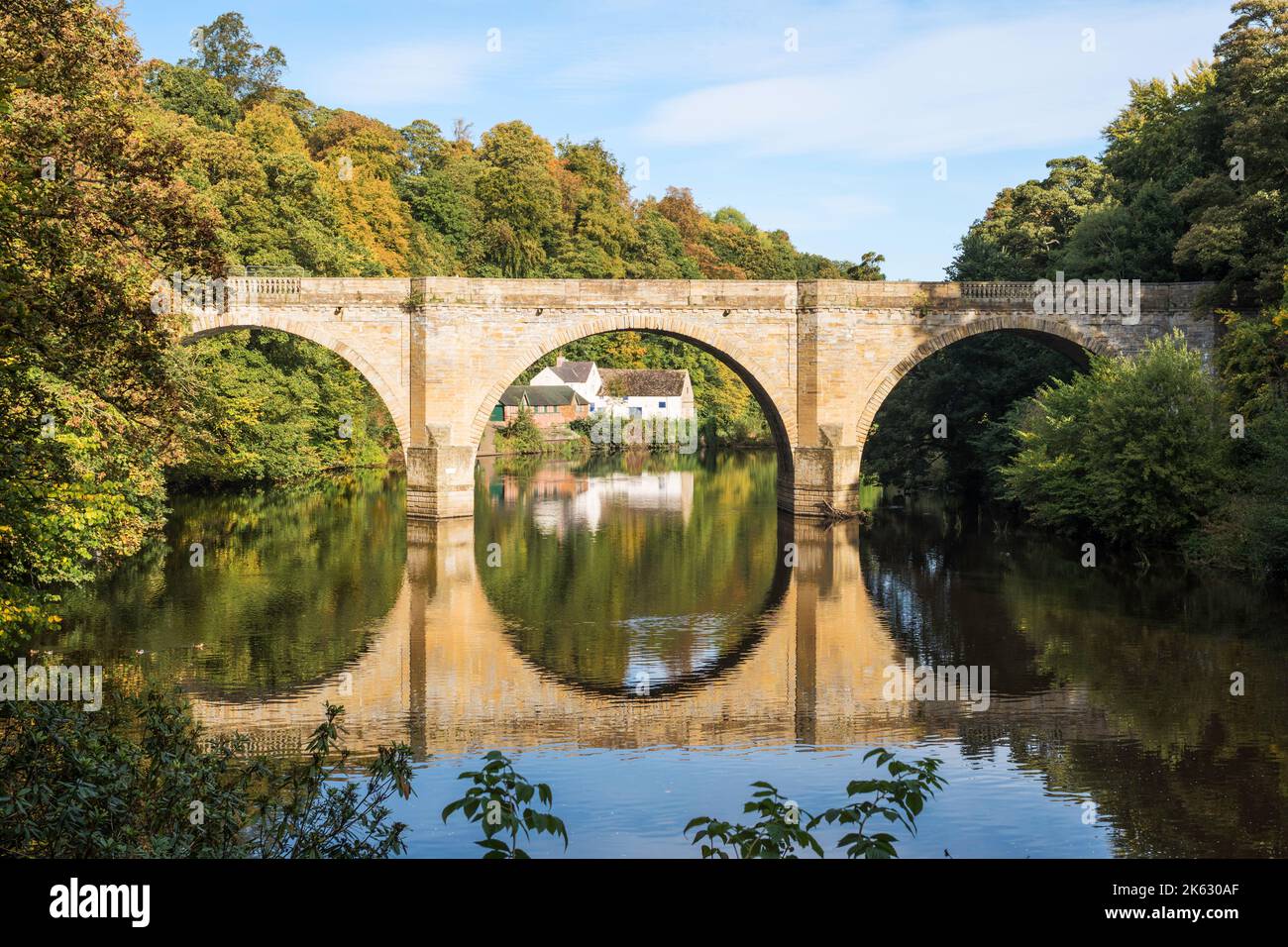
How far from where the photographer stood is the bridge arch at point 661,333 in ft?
114

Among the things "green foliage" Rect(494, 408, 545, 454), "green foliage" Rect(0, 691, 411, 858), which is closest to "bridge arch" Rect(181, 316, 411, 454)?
"green foliage" Rect(0, 691, 411, 858)

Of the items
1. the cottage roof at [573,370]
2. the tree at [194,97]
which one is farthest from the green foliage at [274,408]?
the cottage roof at [573,370]

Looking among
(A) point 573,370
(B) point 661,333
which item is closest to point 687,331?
(B) point 661,333

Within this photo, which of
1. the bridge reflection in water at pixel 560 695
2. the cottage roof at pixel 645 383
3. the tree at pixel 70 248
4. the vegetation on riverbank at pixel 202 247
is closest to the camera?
the tree at pixel 70 248

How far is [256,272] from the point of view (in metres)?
38.1

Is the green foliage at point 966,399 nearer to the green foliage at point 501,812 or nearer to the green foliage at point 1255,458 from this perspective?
the green foliage at point 1255,458

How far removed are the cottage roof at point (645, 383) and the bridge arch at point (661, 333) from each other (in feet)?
134

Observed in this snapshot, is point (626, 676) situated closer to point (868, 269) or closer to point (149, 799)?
→ point (149, 799)

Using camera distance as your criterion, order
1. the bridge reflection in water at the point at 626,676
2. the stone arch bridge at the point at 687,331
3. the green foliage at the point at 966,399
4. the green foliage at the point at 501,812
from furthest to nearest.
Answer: the green foliage at the point at 966,399 → the stone arch bridge at the point at 687,331 → the bridge reflection in water at the point at 626,676 → the green foliage at the point at 501,812

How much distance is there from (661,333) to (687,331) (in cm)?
73

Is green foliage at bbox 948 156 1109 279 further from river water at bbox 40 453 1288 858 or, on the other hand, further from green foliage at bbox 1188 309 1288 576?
green foliage at bbox 1188 309 1288 576
